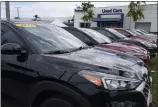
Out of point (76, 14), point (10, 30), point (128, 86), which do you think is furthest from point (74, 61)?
point (76, 14)

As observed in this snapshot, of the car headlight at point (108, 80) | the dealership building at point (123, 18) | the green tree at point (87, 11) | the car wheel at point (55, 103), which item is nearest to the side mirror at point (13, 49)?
the car wheel at point (55, 103)

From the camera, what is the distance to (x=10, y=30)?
12.1 ft

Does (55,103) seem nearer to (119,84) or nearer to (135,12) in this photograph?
(119,84)

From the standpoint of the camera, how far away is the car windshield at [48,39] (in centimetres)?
356

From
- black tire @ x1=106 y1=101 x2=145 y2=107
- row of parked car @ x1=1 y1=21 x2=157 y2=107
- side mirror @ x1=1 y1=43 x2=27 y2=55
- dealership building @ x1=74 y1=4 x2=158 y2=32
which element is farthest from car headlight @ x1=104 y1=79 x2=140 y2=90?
dealership building @ x1=74 y1=4 x2=158 y2=32

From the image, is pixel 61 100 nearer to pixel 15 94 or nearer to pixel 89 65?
pixel 89 65

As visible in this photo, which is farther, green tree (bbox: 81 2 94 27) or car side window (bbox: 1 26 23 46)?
green tree (bbox: 81 2 94 27)

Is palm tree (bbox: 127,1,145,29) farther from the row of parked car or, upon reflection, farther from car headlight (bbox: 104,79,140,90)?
car headlight (bbox: 104,79,140,90)

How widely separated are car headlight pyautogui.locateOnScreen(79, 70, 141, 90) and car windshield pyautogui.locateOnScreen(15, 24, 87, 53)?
0.84 m

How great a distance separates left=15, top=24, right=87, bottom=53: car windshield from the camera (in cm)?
356

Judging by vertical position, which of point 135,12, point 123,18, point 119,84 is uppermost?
point 135,12

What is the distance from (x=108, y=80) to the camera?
9.48 ft

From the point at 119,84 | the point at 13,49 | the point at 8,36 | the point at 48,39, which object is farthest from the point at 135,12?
the point at 119,84

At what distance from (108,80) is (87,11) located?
40547mm
